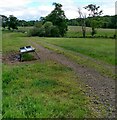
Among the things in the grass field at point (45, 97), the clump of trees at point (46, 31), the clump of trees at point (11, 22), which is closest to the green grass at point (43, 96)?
the grass field at point (45, 97)

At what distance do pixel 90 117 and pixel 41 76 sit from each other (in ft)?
18.2

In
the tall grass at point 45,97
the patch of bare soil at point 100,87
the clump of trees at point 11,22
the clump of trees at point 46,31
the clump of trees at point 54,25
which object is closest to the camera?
the tall grass at point 45,97

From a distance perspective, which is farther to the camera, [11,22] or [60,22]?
[11,22]

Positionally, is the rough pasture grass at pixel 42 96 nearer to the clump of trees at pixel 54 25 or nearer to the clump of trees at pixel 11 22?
the clump of trees at pixel 54 25

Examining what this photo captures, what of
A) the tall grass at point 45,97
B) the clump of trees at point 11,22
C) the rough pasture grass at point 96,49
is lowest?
the tall grass at point 45,97

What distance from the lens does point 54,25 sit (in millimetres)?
87125

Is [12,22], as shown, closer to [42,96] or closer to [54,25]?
[54,25]

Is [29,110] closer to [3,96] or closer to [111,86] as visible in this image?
[3,96]

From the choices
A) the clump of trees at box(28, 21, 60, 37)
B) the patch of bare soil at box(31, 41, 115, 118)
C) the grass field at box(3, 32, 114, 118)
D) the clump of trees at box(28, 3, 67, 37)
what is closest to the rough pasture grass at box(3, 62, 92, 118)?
the grass field at box(3, 32, 114, 118)

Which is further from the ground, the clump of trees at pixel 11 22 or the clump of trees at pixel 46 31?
the clump of trees at pixel 11 22

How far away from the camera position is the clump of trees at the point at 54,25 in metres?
79.1

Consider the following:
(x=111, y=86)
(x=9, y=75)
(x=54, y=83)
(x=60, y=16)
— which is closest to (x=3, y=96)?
(x=54, y=83)

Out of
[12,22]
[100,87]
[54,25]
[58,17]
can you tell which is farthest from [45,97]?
[12,22]

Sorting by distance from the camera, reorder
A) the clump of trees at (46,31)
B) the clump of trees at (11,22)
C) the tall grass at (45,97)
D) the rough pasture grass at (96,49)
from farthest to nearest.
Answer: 1. the clump of trees at (11,22)
2. the clump of trees at (46,31)
3. the rough pasture grass at (96,49)
4. the tall grass at (45,97)
